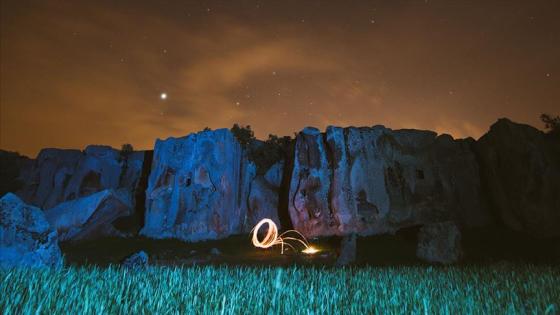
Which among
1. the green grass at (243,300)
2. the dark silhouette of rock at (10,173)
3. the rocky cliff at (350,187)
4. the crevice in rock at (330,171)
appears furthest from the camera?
the dark silhouette of rock at (10,173)

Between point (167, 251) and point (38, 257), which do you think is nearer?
point (38, 257)

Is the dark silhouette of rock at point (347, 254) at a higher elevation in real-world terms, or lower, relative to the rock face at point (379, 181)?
lower

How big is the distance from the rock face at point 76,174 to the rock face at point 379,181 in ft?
92.4

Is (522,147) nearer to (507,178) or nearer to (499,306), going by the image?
(507,178)

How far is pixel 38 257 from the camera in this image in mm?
14867

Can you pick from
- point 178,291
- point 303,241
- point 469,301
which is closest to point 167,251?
point 303,241

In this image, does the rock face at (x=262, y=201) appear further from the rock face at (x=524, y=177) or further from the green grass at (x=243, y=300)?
the green grass at (x=243, y=300)

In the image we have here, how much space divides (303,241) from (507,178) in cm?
2115

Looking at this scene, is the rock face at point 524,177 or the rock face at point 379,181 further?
the rock face at point 379,181

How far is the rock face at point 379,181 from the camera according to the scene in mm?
36062

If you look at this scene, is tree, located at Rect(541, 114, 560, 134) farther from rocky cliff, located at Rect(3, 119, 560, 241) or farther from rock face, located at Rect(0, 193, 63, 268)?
rock face, located at Rect(0, 193, 63, 268)

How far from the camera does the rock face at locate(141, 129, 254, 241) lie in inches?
1500

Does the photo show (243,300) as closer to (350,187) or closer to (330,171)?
(350,187)

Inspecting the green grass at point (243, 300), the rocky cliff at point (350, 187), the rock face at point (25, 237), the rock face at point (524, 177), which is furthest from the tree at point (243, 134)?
the green grass at point (243, 300)
